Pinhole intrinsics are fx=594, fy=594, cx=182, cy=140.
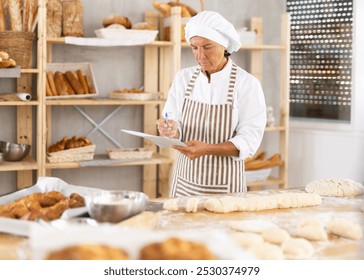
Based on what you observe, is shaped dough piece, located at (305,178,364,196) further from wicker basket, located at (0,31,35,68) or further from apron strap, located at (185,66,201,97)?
wicker basket, located at (0,31,35,68)

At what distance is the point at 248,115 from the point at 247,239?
3.57 ft

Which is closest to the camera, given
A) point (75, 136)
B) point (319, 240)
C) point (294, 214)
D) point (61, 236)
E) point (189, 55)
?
point (61, 236)

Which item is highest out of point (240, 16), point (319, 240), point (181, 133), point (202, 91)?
point (240, 16)

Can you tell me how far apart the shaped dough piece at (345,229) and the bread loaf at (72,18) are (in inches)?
86.8

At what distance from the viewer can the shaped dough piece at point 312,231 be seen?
4.84ft

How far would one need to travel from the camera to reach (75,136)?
11.1 feet

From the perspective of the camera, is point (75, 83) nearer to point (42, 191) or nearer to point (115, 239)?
point (42, 191)

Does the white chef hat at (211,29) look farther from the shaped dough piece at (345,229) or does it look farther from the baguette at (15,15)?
the baguette at (15,15)

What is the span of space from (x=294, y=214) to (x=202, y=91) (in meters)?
0.91

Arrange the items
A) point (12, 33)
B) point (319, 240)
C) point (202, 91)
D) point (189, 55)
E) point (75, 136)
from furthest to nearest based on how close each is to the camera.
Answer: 1. point (189, 55)
2. point (75, 136)
3. point (12, 33)
4. point (202, 91)
5. point (319, 240)

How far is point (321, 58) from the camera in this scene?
395cm

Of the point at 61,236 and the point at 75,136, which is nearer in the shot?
the point at 61,236
